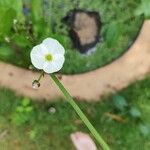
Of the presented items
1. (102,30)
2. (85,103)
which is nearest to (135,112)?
(85,103)

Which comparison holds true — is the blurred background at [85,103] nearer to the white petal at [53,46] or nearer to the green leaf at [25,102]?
the green leaf at [25,102]

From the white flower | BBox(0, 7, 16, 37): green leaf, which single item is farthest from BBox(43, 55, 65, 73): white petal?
BBox(0, 7, 16, 37): green leaf

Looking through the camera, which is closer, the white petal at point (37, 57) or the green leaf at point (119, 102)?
the white petal at point (37, 57)

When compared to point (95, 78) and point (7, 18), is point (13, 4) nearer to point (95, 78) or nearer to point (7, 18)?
point (7, 18)

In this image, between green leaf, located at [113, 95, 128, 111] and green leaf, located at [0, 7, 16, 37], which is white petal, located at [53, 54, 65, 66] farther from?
green leaf, located at [113, 95, 128, 111]

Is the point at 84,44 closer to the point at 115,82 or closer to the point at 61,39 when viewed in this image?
the point at 115,82

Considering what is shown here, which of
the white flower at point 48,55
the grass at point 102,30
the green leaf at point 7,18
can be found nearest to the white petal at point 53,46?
the white flower at point 48,55
